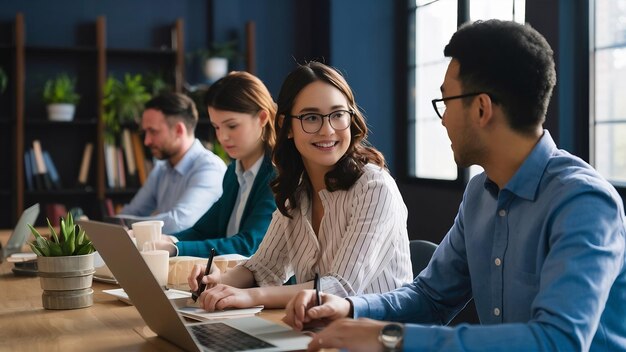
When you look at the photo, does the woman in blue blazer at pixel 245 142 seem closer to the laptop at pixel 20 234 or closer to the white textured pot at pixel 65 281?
the laptop at pixel 20 234

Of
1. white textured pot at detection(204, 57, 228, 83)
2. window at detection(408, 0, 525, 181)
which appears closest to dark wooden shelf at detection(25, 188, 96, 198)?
white textured pot at detection(204, 57, 228, 83)

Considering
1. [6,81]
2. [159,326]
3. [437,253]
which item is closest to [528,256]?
[437,253]

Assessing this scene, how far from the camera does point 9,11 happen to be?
546cm

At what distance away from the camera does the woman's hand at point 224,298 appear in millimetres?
1701

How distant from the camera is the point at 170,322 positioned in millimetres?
1369

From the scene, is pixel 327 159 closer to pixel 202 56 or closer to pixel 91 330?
pixel 91 330

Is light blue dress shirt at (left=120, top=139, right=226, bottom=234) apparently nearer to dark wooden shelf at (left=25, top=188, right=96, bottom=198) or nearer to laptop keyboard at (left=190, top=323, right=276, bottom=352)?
dark wooden shelf at (left=25, top=188, right=96, bottom=198)

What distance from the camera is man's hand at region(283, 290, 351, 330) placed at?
1.45m

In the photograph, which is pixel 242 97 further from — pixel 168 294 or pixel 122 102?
pixel 122 102

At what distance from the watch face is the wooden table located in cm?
42

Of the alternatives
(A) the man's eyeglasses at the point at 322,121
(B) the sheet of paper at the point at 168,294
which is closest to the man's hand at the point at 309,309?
(B) the sheet of paper at the point at 168,294

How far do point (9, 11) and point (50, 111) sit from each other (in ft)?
2.51

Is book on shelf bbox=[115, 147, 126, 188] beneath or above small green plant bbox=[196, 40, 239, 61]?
beneath

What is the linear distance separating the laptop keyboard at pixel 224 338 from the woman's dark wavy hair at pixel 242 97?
4.78ft
